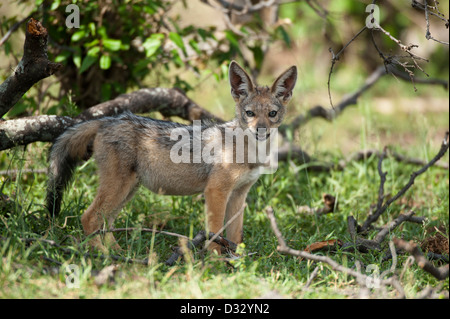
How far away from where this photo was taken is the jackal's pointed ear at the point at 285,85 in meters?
5.47

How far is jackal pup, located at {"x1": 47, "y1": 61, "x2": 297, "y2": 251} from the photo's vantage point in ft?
16.5

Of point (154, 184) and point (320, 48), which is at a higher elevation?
point (320, 48)

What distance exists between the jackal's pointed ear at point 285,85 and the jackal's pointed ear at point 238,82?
27 centimetres

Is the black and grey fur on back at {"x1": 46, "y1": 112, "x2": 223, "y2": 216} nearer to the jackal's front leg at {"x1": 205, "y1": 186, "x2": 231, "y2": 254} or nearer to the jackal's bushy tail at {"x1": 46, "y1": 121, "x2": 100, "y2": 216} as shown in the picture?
the jackal's bushy tail at {"x1": 46, "y1": 121, "x2": 100, "y2": 216}

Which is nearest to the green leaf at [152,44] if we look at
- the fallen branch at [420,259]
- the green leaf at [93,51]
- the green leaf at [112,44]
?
the green leaf at [112,44]

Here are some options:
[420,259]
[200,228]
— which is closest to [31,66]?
[200,228]

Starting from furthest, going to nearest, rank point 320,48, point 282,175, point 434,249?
point 320,48
point 282,175
point 434,249

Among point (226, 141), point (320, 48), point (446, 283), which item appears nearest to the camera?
point (446, 283)

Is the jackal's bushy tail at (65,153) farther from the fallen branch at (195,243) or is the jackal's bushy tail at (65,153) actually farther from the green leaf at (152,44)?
the fallen branch at (195,243)

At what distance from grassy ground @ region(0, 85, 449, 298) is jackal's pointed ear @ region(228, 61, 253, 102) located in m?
1.09
